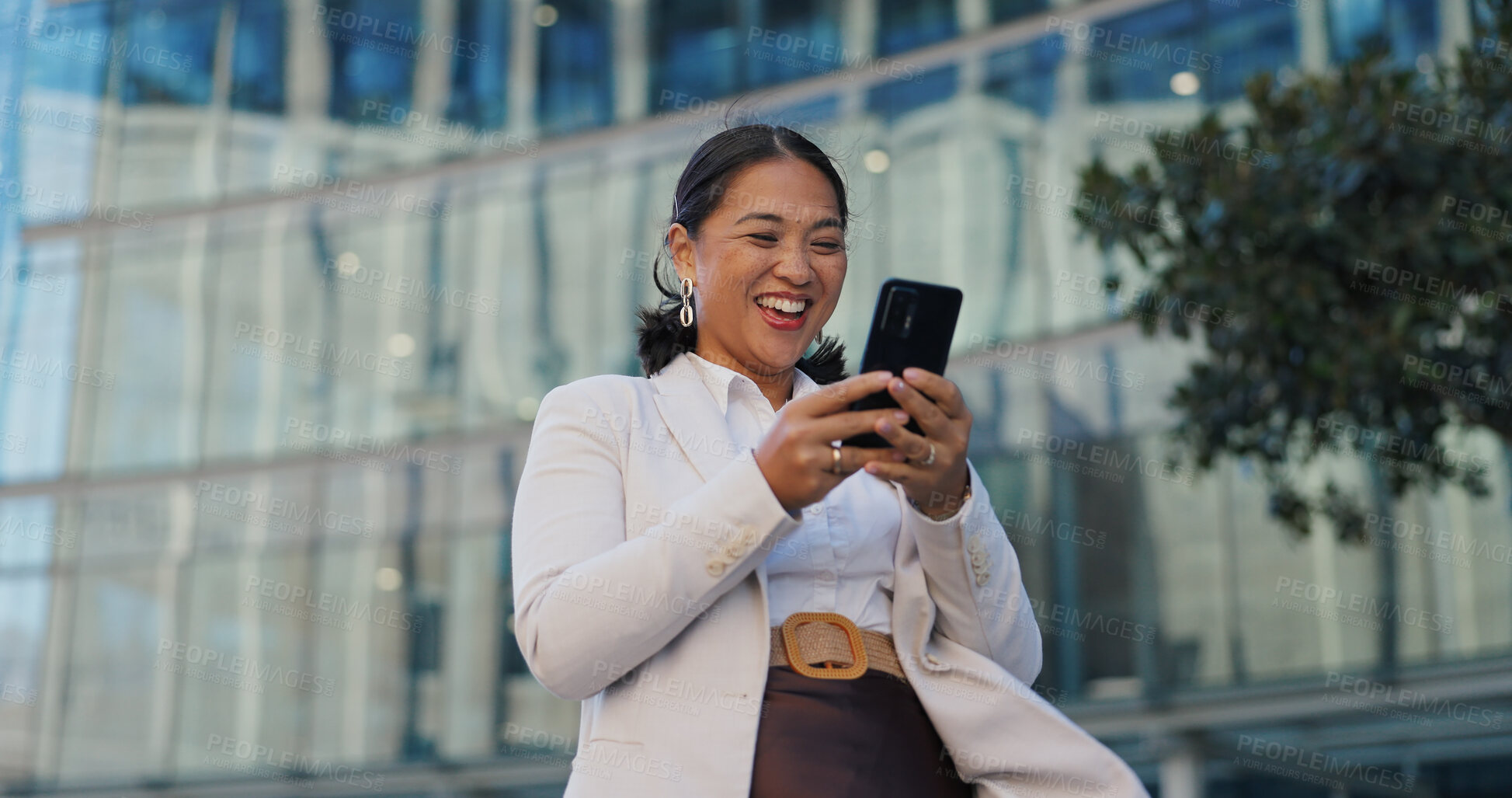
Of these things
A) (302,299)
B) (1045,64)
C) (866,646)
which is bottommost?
(866,646)

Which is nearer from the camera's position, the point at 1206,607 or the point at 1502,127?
the point at 1502,127

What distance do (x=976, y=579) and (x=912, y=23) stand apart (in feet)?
41.4

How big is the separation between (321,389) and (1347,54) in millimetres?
10984

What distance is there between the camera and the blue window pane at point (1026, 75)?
13.0 m

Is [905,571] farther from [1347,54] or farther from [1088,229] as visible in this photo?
[1347,54]

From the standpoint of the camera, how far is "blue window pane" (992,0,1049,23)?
43.2ft

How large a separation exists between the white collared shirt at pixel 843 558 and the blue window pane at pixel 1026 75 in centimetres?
1128

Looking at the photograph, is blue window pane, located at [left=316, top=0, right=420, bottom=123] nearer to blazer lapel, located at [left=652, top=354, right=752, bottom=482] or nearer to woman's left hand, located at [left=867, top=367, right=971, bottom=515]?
blazer lapel, located at [left=652, top=354, right=752, bottom=482]

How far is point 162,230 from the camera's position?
17469 mm

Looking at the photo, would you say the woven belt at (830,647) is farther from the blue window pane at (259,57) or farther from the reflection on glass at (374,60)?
the blue window pane at (259,57)

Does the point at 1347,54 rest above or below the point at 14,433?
above

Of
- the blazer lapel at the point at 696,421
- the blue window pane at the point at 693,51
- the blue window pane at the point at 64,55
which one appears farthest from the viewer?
the blue window pane at the point at 64,55

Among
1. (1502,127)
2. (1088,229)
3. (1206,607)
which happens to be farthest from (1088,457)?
(1502,127)

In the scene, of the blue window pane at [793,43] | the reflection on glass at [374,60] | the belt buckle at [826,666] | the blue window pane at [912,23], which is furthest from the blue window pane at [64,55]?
the belt buckle at [826,666]
